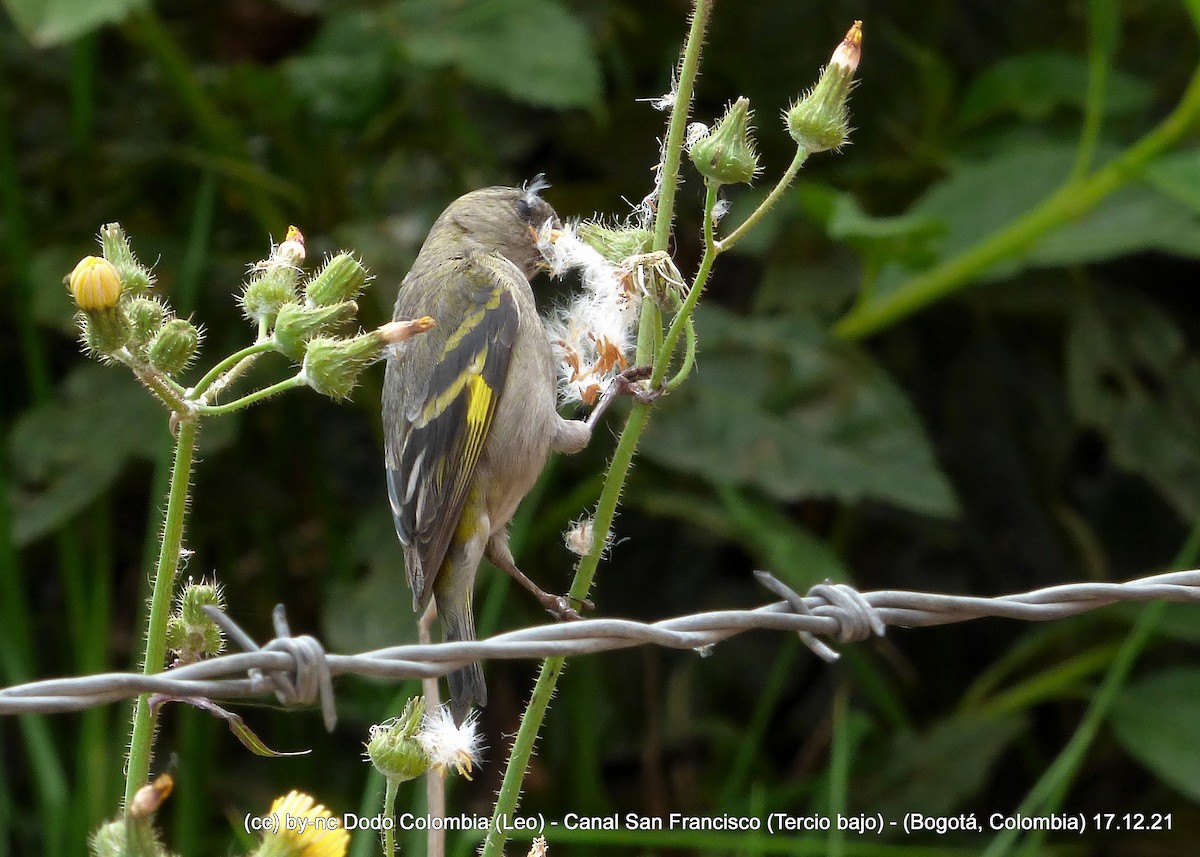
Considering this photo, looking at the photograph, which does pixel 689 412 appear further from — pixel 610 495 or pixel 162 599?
pixel 162 599

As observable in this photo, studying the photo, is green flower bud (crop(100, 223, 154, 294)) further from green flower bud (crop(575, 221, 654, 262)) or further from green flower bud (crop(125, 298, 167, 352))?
green flower bud (crop(575, 221, 654, 262))

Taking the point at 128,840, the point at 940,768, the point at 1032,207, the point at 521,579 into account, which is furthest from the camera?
the point at 940,768

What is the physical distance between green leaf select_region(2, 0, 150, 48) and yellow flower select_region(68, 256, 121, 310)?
5.55ft

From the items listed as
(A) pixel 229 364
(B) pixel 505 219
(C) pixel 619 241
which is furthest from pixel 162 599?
(B) pixel 505 219

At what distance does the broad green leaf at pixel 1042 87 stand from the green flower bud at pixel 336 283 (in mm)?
2869

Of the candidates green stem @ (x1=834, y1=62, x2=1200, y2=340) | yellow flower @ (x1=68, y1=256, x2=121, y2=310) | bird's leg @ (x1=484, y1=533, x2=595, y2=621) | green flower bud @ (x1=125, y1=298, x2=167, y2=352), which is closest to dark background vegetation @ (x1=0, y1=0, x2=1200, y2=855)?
green stem @ (x1=834, y1=62, x2=1200, y2=340)

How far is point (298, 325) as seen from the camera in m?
1.89

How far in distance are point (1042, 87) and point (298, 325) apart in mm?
3056

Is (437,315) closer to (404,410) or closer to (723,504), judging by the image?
(404,410)

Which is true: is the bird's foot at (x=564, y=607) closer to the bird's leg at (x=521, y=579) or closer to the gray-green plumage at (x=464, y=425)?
the bird's leg at (x=521, y=579)

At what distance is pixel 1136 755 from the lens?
399 centimetres

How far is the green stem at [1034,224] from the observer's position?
146 inches

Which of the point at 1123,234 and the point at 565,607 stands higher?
the point at 1123,234

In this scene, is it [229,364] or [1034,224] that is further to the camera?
[1034,224]
